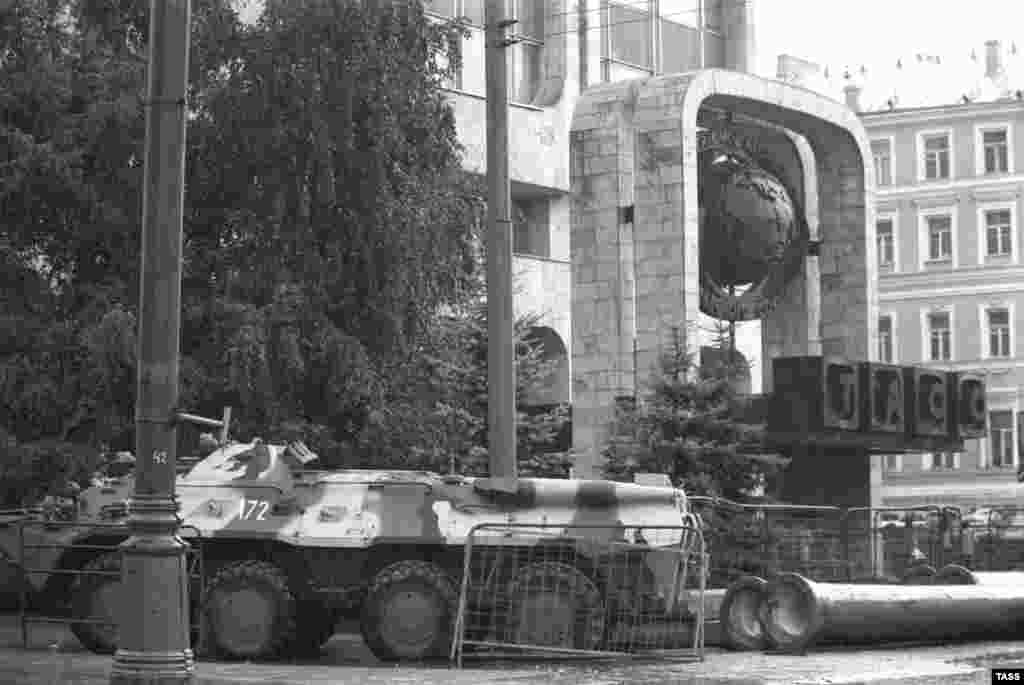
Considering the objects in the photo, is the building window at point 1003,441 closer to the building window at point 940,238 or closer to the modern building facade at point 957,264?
the modern building facade at point 957,264

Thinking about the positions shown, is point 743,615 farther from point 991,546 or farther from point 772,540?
point 991,546

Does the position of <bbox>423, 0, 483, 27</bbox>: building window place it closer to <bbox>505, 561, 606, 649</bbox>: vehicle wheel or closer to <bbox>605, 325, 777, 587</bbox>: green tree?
<bbox>605, 325, 777, 587</bbox>: green tree

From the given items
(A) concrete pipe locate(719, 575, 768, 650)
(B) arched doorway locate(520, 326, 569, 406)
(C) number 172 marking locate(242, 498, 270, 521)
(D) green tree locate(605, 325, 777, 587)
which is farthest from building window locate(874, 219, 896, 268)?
(C) number 172 marking locate(242, 498, 270, 521)

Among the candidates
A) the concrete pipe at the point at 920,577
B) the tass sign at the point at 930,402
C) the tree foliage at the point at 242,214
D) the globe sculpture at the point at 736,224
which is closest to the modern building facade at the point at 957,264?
the tass sign at the point at 930,402

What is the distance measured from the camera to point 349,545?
18000 mm

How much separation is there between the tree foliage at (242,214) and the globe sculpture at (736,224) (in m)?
11.0

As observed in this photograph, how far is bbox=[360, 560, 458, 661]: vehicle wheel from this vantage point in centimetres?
1767

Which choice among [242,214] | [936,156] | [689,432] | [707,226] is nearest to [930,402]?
[707,226]

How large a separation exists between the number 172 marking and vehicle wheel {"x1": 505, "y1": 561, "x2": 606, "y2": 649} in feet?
7.88

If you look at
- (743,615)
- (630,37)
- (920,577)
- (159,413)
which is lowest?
(743,615)

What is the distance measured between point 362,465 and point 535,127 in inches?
919

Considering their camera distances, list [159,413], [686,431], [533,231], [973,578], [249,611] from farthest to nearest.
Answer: [533,231], [686,431], [973,578], [249,611], [159,413]

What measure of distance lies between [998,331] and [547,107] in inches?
1401

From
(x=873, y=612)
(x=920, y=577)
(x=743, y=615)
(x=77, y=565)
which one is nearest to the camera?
(x=77, y=565)
